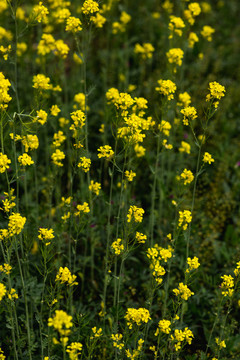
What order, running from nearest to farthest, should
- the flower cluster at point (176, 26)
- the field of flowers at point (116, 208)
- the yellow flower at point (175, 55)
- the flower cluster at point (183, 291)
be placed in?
the flower cluster at point (183, 291)
the field of flowers at point (116, 208)
the yellow flower at point (175, 55)
the flower cluster at point (176, 26)

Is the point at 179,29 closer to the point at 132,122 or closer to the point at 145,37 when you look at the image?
the point at 132,122

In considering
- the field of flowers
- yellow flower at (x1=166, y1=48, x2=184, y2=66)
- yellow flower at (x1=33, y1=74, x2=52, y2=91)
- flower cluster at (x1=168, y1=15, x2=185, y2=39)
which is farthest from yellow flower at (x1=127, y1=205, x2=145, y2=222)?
flower cluster at (x1=168, y1=15, x2=185, y2=39)

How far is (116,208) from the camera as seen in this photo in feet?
16.6

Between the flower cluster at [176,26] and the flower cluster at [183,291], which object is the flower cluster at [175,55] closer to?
the flower cluster at [176,26]

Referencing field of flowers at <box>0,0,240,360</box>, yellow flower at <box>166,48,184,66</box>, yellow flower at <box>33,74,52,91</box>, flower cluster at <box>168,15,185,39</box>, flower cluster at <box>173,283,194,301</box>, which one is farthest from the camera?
flower cluster at <box>168,15,185,39</box>

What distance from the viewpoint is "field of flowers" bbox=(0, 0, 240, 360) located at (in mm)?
3342

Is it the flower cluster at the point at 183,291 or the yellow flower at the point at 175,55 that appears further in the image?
the yellow flower at the point at 175,55

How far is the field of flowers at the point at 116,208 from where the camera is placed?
3.34m

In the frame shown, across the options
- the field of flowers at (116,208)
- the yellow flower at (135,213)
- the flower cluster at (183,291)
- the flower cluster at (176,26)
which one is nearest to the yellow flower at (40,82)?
the field of flowers at (116,208)

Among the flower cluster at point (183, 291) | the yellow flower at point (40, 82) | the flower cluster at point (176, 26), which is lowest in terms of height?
the flower cluster at point (183, 291)

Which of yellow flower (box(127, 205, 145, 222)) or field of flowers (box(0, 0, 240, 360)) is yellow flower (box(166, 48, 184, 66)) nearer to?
field of flowers (box(0, 0, 240, 360))

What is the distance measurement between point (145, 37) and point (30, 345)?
6754 mm

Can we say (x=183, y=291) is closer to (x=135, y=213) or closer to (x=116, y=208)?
(x=135, y=213)

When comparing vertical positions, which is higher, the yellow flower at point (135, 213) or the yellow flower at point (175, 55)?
the yellow flower at point (175, 55)
